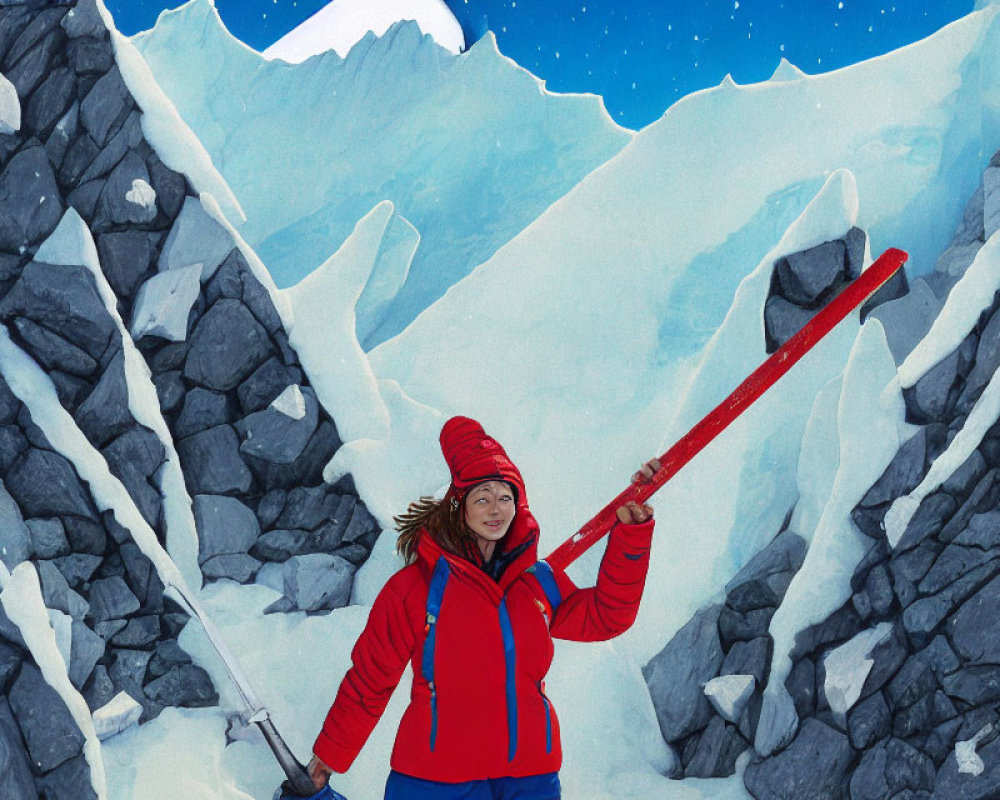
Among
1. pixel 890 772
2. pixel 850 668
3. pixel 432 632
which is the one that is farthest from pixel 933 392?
pixel 432 632

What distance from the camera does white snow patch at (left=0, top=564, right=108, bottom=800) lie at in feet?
7.34

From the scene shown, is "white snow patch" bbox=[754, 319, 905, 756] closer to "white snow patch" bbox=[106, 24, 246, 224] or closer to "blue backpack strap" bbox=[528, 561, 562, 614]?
"blue backpack strap" bbox=[528, 561, 562, 614]

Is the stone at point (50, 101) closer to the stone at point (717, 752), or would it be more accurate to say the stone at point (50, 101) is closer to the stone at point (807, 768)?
the stone at point (717, 752)

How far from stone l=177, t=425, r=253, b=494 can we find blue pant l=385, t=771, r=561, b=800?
1.39m

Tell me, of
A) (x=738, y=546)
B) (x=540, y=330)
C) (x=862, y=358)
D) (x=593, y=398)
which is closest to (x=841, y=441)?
(x=862, y=358)

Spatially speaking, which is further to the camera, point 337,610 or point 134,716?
point 337,610

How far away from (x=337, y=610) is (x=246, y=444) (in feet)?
1.76

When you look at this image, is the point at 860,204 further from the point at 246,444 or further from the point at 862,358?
the point at 246,444

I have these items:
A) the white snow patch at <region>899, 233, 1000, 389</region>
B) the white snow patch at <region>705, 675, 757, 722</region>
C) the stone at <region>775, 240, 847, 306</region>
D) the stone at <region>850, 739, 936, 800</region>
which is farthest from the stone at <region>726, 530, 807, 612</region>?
the stone at <region>775, 240, 847, 306</region>

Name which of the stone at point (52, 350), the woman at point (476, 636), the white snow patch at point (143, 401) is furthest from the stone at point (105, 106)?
the woman at point (476, 636)

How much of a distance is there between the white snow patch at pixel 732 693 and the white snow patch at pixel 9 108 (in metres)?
2.46

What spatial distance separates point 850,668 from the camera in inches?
94.5

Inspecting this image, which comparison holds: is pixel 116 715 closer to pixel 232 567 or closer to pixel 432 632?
pixel 232 567

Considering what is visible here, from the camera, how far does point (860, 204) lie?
268 cm
